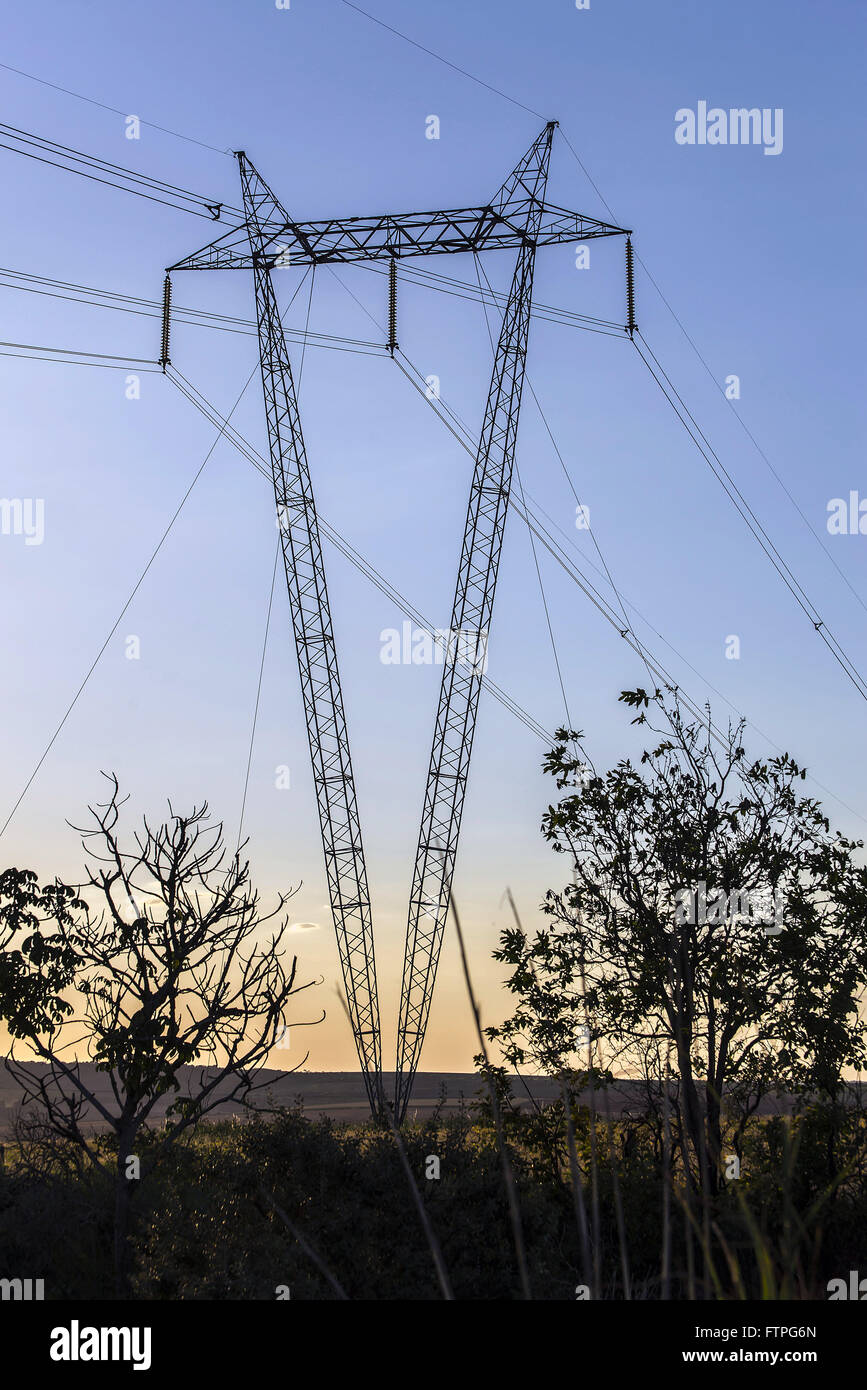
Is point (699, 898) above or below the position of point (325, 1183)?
above

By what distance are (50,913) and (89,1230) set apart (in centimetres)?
609

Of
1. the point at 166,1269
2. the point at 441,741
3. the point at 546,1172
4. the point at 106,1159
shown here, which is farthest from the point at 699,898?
the point at 441,741

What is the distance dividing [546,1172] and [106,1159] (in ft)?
38.3

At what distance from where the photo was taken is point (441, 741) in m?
49.4

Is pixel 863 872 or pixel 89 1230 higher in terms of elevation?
pixel 863 872
